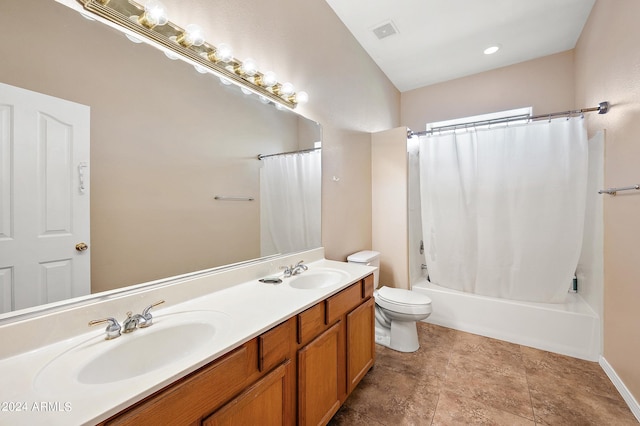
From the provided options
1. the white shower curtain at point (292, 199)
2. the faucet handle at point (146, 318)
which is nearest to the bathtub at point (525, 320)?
the white shower curtain at point (292, 199)

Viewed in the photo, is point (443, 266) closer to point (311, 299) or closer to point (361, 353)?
point (361, 353)

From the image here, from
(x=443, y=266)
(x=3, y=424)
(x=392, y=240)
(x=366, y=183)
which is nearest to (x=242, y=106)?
(x=3, y=424)

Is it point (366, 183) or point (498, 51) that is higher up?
point (498, 51)

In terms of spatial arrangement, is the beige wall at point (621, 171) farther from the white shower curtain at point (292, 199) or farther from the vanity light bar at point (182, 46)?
the vanity light bar at point (182, 46)

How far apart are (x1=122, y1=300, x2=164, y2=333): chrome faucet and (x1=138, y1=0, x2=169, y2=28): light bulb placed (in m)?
1.12

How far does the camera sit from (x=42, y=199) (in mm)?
807

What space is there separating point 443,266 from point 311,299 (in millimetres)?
2000

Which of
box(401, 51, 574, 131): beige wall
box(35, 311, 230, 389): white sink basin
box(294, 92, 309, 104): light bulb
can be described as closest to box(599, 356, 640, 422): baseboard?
box(35, 311, 230, 389): white sink basin

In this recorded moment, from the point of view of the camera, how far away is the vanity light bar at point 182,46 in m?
0.96

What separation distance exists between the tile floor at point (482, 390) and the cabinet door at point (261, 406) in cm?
66

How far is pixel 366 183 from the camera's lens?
2.76 metres

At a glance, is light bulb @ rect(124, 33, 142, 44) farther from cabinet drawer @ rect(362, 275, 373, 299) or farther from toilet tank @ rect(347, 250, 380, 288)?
toilet tank @ rect(347, 250, 380, 288)

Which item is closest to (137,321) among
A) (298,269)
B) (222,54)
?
(298,269)

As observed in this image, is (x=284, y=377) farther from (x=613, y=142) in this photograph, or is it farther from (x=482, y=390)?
(x=613, y=142)
